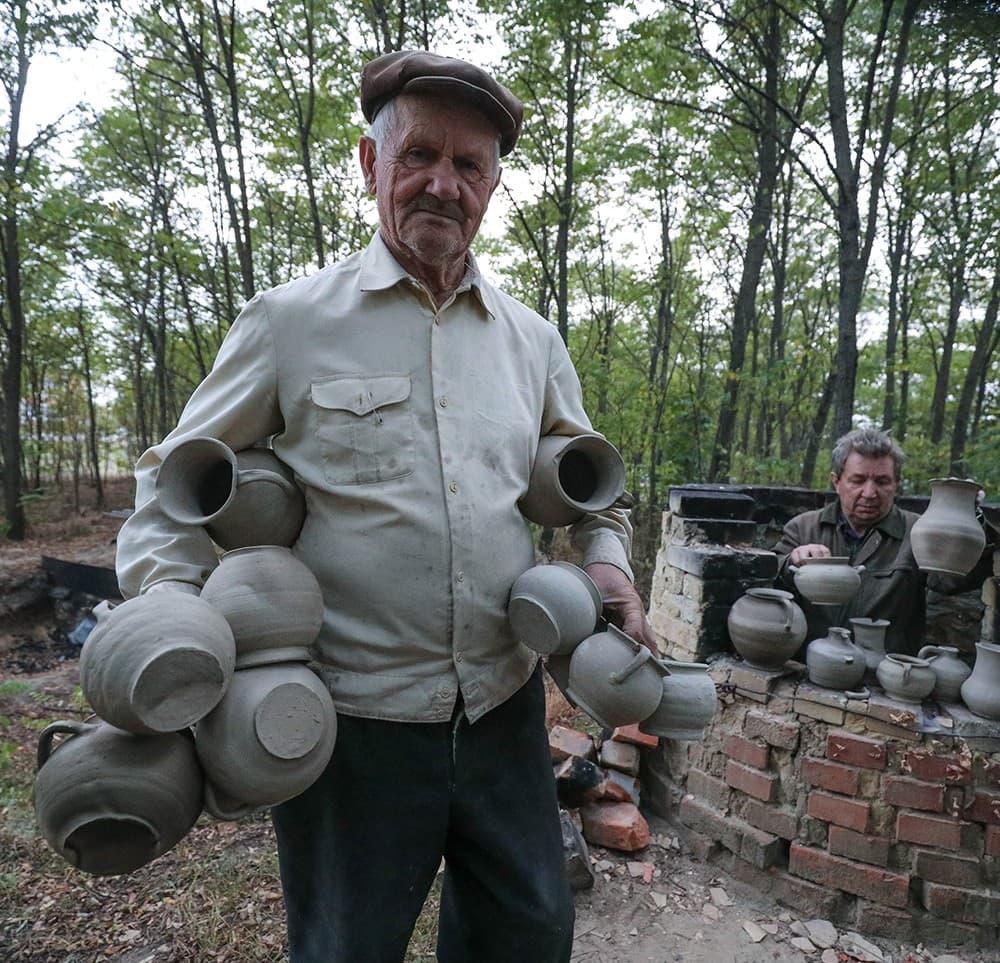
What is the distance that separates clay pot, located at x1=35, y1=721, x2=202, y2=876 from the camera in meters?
0.85

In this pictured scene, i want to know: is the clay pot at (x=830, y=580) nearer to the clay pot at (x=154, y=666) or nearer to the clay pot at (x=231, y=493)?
the clay pot at (x=231, y=493)

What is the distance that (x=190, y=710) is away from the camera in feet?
2.92

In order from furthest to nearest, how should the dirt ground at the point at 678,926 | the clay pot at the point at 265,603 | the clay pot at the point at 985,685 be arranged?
the clay pot at the point at 985,685 → the dirt ground at the point at 678,926 → the clay pot at the point at 265,603

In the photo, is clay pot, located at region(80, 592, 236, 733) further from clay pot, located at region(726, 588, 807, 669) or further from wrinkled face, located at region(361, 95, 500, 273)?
clay pot, located at region(726, 588, 807, 669)

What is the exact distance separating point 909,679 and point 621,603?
188 cm

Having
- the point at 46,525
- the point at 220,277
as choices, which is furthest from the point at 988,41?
the point at 46,525

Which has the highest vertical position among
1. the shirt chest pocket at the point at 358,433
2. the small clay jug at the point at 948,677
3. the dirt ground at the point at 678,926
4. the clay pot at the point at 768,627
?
the shirt chest pocket at the point at 358,433

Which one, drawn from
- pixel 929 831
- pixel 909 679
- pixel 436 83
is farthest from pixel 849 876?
pixel 436 83

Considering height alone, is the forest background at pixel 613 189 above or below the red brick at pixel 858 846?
above

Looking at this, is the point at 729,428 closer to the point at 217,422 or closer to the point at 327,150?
the point at 327,150

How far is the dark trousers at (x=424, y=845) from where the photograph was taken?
3.85 feet

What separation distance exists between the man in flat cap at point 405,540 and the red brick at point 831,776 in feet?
5.75

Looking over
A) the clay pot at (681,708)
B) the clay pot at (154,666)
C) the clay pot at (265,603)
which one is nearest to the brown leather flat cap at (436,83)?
the clay pot at (265,603)

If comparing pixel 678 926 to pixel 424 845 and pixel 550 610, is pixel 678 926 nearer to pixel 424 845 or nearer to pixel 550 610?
pixel 424 845
